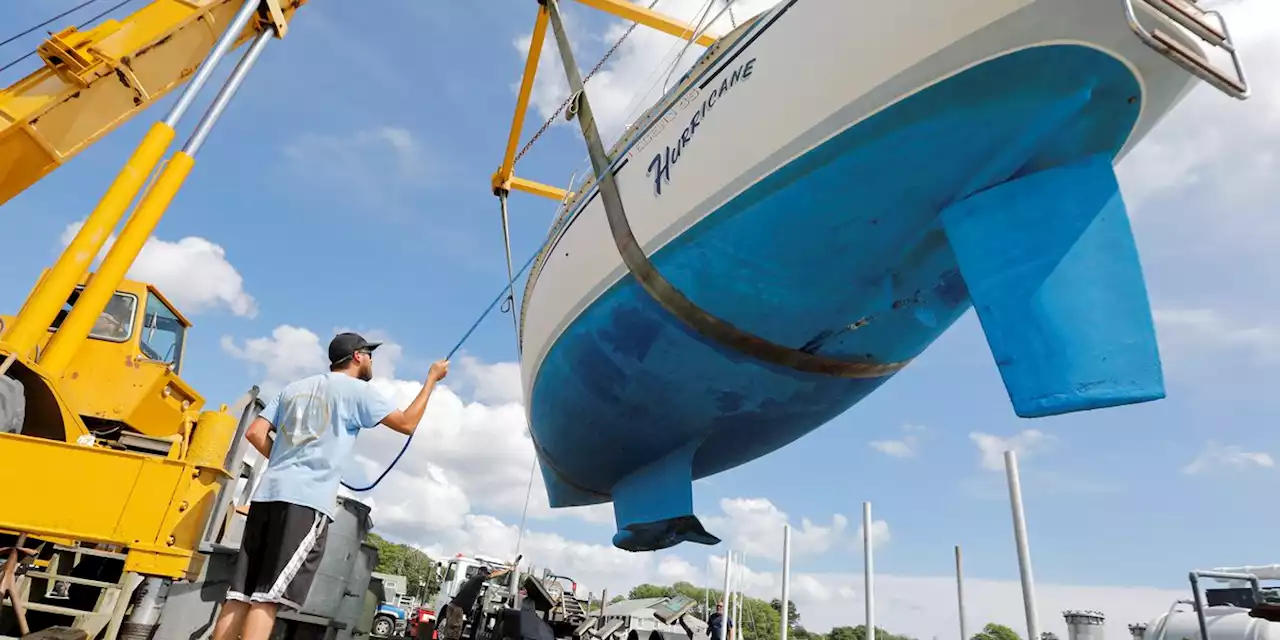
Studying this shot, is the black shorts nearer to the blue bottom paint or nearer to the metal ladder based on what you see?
the blue bottom paint

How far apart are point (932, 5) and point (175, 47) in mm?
6161

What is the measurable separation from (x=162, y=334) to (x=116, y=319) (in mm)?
718

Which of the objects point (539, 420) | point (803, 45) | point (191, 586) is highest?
point (803, 45)

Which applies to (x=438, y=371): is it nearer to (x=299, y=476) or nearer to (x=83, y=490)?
(x=299, y=476)

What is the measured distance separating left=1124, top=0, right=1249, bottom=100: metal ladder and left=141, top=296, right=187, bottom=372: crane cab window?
7.25m

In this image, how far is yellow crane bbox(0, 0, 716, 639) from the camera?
2688 mm

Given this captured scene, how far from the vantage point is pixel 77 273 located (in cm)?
422

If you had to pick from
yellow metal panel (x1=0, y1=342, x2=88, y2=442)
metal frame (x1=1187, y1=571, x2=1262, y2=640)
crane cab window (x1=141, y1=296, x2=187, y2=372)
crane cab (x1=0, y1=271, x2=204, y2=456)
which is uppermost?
crane cab window (x1=141, y1=296, x2=187, y2=372)

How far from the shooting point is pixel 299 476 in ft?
6.74

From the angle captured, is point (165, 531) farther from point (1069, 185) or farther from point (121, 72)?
point (121, 72)

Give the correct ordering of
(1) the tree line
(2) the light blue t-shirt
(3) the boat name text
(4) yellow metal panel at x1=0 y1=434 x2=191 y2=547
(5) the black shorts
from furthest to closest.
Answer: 1. (1) the tree line
2. (3) the boat name text
3. (4) yellow metal panel at x1=0 y1=434 x2=191 y2=547
4. (2) the light blue t-shirt
5. (5) the black shorts

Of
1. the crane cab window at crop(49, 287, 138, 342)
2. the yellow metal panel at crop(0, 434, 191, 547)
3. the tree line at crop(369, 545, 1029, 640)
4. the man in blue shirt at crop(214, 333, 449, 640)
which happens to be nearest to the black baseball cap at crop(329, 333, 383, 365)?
the man in blue shirt at crop(214, 333, 449, 640)

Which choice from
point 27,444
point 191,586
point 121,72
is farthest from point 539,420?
point 121,72

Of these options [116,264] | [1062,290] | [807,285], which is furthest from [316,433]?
[116,264]
